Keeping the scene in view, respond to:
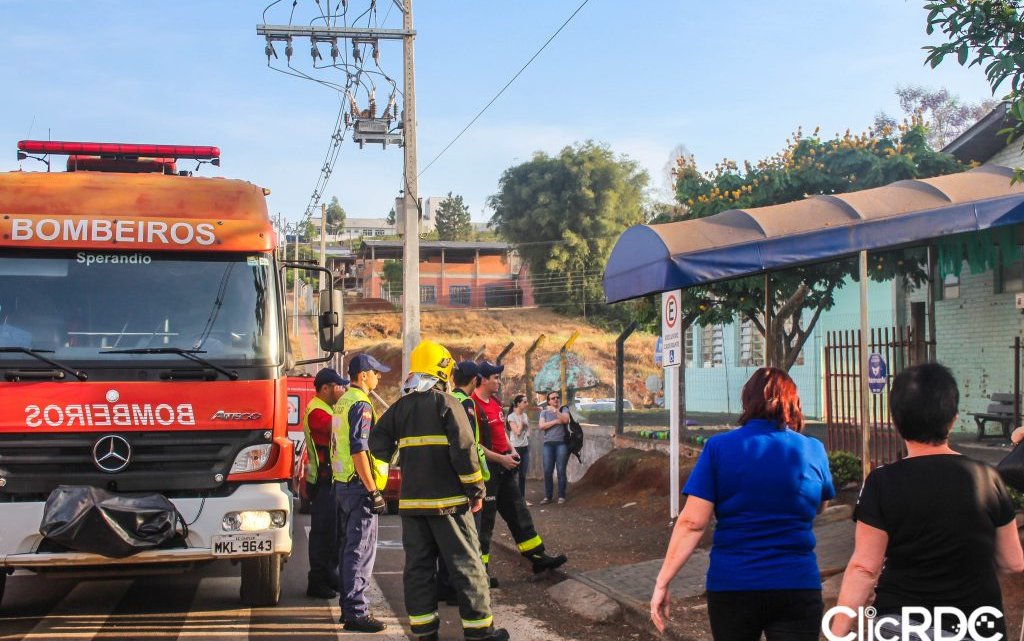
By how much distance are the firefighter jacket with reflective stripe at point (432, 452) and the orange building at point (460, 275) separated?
5592cm

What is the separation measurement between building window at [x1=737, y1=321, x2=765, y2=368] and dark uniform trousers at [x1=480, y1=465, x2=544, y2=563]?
648 inches

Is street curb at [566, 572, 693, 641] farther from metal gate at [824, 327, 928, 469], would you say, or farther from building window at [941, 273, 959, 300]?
building window at [941, 273, 959, 300]

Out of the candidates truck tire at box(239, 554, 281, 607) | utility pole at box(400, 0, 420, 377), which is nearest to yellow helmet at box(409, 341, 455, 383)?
truck tire at box(239, 554, 281, 607)

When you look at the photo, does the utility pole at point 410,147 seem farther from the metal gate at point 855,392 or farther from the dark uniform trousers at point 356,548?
the dark uniform trousers at point 356,548

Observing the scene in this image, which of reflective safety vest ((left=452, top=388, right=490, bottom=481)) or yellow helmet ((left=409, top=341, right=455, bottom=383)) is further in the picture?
reflective safety vest ((left=452, top=388, right=490, bottom=481))

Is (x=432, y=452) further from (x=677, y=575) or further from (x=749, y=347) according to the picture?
(x=749, y=347)

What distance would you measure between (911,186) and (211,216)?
20.5ft

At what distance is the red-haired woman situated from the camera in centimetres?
391

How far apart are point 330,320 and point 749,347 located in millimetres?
18849

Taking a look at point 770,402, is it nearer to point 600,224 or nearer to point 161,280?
point 161,280

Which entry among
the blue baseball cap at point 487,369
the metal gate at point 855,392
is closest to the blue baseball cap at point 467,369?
the blue baseball cap at point 487,369

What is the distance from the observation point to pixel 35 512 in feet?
22.0

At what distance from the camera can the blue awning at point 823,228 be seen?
8922 millimetres

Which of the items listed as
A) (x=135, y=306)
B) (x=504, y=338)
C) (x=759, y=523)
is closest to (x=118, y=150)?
(x=135, y=306)
